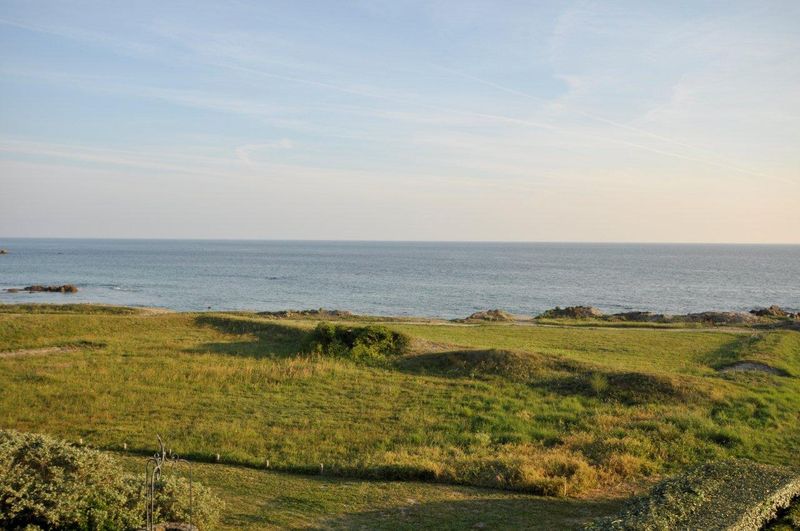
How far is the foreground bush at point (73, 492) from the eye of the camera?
34.6ft

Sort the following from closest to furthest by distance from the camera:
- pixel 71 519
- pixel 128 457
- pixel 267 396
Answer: pixel 71 519 → pixel 128 457 → pixel 267 396

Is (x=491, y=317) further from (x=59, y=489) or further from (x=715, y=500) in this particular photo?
(x=59, y=489)

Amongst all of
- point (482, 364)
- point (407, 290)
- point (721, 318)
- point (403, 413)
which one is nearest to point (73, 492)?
point (403, 413)

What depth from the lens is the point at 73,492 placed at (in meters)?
10.9

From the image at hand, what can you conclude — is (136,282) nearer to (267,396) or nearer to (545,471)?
(267,396)

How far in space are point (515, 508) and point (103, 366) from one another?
21686mm

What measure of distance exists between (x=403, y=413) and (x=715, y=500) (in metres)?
12.0

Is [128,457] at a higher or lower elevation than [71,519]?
lower

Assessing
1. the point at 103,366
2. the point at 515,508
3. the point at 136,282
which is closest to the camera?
the point at 515,508

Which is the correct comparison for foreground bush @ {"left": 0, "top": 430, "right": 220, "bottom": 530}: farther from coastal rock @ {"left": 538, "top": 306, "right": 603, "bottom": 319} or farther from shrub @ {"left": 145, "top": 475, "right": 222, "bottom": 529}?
coastal rock @ {"left": 538, "top": 306, "right": 603, "bottom": 319}

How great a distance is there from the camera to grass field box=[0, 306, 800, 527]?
48.7 ft

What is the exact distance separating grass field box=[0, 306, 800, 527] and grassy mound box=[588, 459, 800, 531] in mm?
2237

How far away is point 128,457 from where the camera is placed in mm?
16797

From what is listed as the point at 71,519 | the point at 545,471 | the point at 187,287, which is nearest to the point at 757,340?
the point at 545,471
